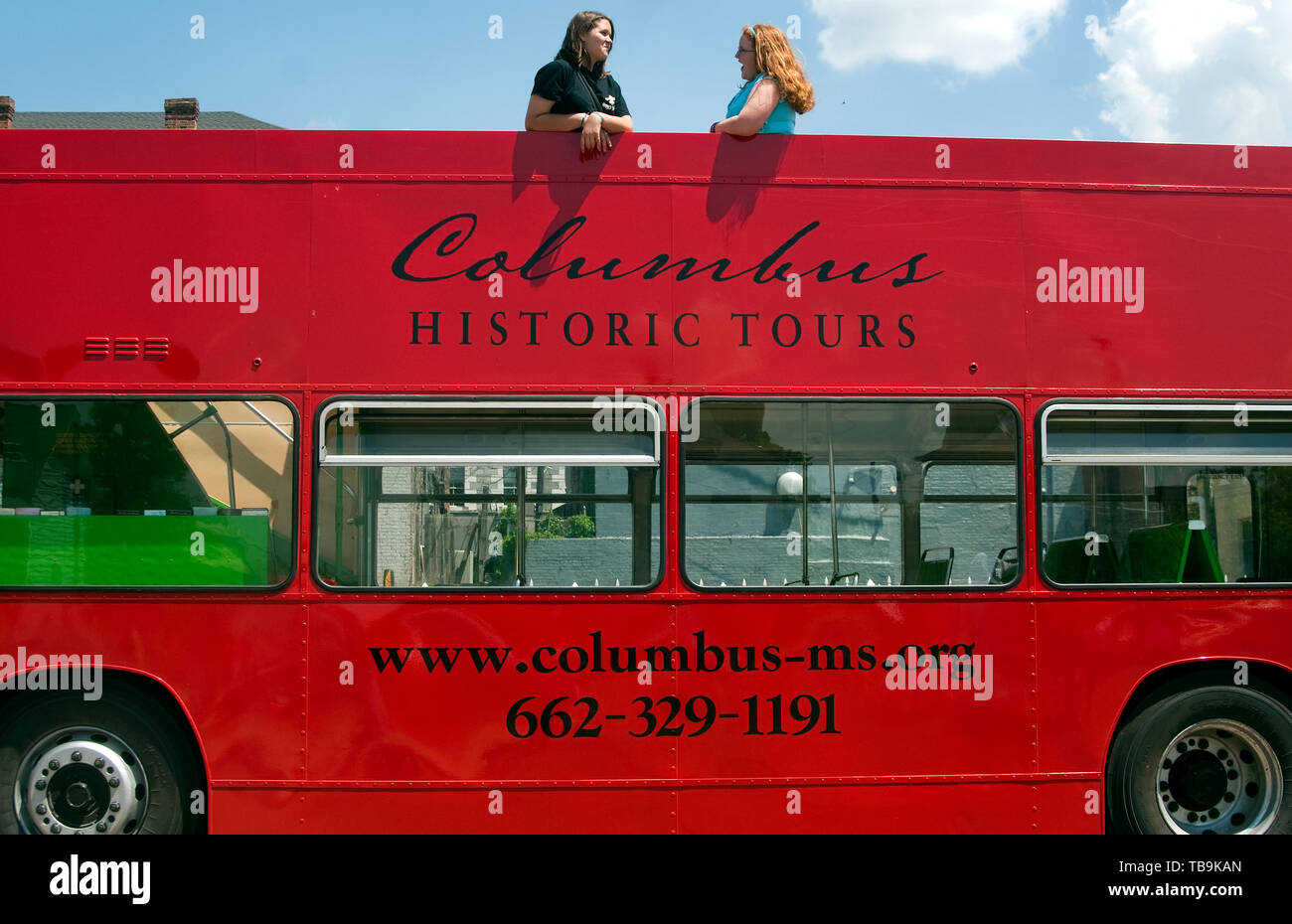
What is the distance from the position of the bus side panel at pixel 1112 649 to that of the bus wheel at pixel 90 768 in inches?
156

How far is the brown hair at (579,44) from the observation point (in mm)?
5367

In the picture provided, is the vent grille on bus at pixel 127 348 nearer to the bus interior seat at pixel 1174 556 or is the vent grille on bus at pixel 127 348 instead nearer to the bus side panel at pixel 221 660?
the bus side panel at pixel 221 660

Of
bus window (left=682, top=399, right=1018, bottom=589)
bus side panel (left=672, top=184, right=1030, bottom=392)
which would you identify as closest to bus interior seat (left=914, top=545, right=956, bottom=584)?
bus window (left=682, top=399, right=1018, bottom=589)

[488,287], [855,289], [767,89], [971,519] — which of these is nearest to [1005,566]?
[971,519]

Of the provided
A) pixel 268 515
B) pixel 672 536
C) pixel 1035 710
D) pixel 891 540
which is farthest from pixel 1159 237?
pixel 268 515

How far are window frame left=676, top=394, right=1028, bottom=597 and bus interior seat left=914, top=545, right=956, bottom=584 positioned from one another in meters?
0.04

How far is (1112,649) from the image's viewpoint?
4.84 meters

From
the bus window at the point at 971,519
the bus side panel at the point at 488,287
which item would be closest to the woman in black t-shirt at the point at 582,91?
the bus side panel at the point at 488,287

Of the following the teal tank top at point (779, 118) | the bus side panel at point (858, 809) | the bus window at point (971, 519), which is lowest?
the bus side panel at point (858, 809)

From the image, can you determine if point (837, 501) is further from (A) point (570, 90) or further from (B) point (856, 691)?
(A) point (570, 90)

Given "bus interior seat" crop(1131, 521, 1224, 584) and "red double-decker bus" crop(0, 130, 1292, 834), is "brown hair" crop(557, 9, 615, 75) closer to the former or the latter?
"red double-decker bus" crop(0, 130, 1292, 834)

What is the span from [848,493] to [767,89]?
1.99m

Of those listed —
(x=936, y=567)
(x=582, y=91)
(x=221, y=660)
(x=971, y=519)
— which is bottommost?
(x=221, y=660)

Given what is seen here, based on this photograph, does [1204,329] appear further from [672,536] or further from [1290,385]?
[672,536]
